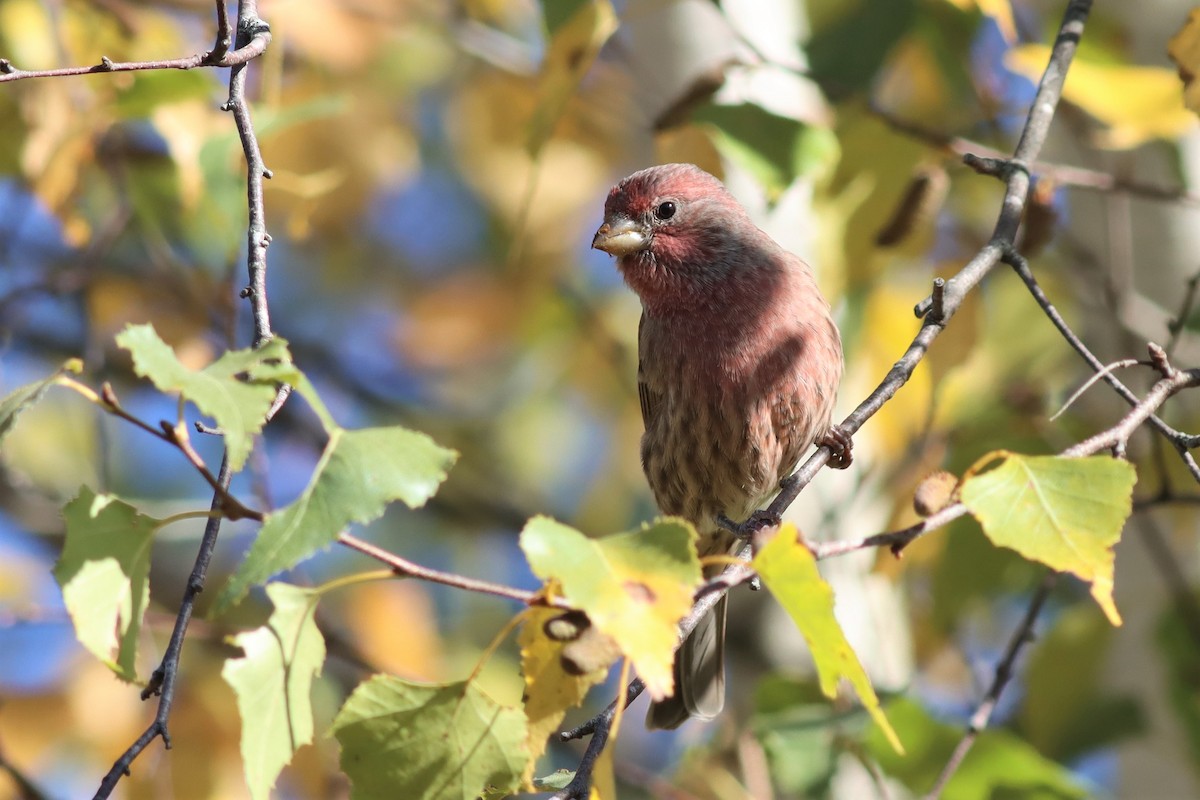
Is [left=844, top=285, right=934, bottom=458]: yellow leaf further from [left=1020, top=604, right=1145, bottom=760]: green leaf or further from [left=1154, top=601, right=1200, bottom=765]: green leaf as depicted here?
[left=1154, top=601, right=1200, bottom=765]: green leaf

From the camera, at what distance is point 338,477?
2.06m

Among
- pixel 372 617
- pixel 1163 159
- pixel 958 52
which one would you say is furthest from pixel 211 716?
pixel 1163 159

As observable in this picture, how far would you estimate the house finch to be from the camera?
4.39m

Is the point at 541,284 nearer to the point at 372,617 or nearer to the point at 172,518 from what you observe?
the point at 372,617

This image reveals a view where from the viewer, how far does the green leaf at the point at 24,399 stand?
1.99m

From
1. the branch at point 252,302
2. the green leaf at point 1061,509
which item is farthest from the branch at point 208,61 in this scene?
the green leaf at point 1061,509

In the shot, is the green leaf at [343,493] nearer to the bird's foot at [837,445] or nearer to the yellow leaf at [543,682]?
the yellow leaf at [543,682]

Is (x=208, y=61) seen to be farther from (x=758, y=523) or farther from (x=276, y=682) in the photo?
(x=758, y=523)

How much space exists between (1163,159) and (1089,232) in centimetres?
50

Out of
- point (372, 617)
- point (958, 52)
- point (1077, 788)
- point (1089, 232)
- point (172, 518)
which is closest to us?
point (172, 518)

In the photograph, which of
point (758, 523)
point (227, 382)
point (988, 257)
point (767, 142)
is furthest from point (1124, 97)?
point (227, 382)

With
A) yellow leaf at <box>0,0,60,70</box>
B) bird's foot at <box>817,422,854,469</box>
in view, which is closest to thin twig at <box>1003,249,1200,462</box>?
bird's foot at <box>817,422,854,469</box>

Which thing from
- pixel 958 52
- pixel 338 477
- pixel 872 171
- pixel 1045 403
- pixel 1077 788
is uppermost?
pixel 958 52

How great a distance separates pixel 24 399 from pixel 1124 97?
3.21 meters
